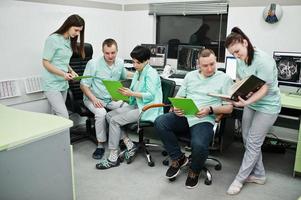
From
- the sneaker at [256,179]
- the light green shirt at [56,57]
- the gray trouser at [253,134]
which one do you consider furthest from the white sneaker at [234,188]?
the light green shirt at [56,57]

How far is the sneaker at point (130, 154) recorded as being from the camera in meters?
3.02

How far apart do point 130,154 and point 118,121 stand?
14.4 inches

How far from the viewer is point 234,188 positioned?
8.16ft

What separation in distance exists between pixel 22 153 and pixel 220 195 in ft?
5.21

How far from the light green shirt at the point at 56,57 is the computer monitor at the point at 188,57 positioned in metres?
1.45

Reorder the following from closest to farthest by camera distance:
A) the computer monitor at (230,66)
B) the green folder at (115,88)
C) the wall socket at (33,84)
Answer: the green folder at (115,88)
the wall socket at (33,84)
the computer monitor at (230,66)

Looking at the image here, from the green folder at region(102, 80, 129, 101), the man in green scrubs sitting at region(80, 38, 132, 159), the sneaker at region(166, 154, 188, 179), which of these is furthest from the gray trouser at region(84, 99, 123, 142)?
the sneaker at region(166, 154, 188, 179)

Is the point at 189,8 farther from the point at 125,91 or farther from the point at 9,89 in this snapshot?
the point at 9,89

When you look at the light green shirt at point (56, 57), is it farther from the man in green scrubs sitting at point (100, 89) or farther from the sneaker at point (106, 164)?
the sneaker at point (106, 164)

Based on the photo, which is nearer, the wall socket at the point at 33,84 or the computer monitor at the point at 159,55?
the wall socket at the point at 33,84

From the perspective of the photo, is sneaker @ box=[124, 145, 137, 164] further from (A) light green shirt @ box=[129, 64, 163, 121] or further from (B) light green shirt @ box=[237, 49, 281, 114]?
(B) light green shirt @ box=[237, 49, 281, 114]

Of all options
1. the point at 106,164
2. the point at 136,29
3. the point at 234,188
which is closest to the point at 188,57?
the point at 136,29

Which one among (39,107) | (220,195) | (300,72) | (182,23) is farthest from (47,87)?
(300,72)

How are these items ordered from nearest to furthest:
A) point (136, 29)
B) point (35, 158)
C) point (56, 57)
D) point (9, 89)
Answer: point (35, 158)
point (56, 57)
point (9, 89)
point (136, 29)
